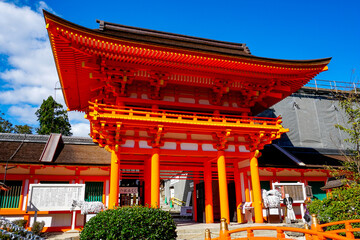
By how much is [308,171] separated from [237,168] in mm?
5944

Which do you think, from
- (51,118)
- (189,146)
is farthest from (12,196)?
(51,118)

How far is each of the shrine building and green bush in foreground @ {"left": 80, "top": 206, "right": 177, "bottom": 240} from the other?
396cm

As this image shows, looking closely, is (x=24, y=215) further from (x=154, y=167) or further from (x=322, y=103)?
(x=322, y=103)

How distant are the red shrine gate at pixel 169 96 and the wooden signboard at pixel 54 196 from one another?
1983 millimetres

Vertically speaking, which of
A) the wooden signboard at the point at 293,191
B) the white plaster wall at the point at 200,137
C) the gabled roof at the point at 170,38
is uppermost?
the gabled roof at the point at 170,38

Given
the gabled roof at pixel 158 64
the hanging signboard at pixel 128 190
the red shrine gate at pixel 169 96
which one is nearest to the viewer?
the gabled roof at pixel 158 64

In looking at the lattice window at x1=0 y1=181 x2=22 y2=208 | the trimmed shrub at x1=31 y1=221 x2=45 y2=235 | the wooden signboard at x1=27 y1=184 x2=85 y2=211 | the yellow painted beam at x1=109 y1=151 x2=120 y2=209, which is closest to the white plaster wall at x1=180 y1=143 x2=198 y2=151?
the yellow painted beam at x1=109 y1=151 x2=120 y2=209

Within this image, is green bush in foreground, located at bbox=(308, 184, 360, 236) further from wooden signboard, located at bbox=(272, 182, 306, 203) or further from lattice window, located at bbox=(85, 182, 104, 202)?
lattice window, located at bbox=(85, 182, 104, 202)

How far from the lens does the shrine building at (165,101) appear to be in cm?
1154

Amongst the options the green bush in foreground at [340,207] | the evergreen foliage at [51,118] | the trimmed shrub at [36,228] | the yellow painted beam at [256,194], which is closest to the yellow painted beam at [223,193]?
the yellow painted beam at [256,194]

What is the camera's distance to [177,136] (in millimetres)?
13773

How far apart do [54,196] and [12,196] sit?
3316 millimetres

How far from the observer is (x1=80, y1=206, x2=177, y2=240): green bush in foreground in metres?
7.00

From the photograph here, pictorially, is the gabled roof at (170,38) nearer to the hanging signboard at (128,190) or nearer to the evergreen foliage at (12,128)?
the hanging signboard at (128,190)
